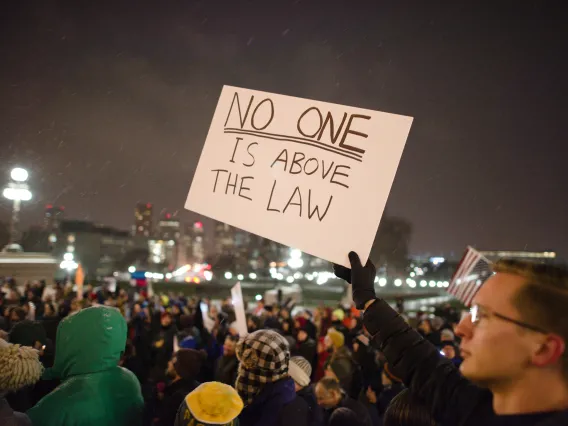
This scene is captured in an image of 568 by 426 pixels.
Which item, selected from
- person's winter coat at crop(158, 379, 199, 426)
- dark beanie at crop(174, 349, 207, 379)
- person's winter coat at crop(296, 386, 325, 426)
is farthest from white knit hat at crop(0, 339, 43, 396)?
person's winter coat at crop(296, 386, 325, 426)

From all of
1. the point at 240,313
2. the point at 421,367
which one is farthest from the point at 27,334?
the point at 421,367

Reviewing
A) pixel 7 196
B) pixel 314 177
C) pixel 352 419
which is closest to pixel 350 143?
pixel 314 177

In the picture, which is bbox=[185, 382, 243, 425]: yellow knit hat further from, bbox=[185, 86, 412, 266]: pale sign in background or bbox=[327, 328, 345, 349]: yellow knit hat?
bbox=[327, 328, 345, 349]: yellow knit hat

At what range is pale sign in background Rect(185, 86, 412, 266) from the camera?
7.72ft

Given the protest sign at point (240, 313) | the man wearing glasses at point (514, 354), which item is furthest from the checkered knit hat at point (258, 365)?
the protest sign at point (240, 313)

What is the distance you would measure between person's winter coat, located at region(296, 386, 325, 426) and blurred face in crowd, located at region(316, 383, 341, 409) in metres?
0.05

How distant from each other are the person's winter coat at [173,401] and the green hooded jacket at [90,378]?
0.61 metres

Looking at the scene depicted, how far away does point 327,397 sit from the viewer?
12.1 feet

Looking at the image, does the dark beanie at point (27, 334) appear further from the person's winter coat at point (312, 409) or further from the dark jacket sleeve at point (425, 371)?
the dark jacket sleeve at point (425, 371)

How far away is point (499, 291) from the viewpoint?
4.85ft

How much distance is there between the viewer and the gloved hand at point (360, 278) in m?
2.00

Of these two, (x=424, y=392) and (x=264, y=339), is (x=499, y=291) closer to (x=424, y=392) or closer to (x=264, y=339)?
(x=424, y=392)

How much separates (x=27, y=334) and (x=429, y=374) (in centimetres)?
466

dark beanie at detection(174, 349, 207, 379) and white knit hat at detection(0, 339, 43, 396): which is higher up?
white knit hat at detection(0, 339, 43, 396)
